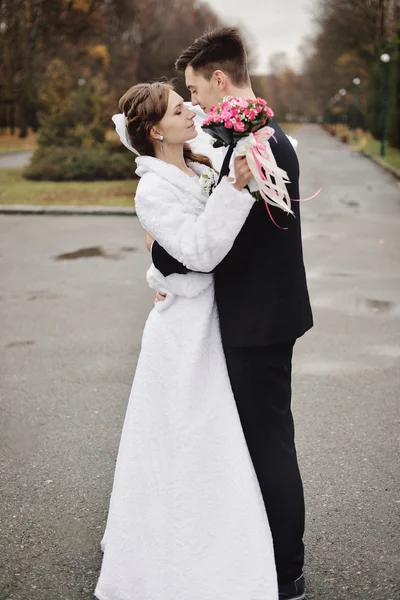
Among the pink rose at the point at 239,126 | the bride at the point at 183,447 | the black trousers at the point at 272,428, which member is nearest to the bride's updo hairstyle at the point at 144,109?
the bride at the point at 183,447

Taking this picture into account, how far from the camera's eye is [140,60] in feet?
213

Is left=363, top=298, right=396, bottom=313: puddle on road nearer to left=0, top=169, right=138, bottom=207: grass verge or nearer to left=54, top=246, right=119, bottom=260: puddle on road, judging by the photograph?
left=54, top=246, right=119, bottom=260: puddle on road

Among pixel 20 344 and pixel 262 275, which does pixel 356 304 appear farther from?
pixel 262 275

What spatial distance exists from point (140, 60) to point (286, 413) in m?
65.2

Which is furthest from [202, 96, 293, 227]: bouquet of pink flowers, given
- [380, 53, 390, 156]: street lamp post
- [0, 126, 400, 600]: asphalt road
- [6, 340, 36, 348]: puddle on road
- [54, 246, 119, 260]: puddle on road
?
[380, 53, 390, 156]: street lamp post

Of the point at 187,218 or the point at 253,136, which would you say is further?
the point at 187,218

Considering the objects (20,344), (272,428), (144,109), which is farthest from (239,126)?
(20,344)

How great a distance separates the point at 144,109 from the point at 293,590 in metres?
1.84

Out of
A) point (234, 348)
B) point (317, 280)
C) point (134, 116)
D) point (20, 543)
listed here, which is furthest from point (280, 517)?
point (317, 280)

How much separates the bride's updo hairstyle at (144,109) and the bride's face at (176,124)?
19 millimetres

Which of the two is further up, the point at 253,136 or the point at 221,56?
the point at 221,56

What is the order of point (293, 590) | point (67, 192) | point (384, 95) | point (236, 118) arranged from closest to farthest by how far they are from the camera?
point (236, 118) → point (293, 590) → point (67, 192) → point (384, 95)

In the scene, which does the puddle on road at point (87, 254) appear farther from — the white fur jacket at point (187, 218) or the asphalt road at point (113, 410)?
the white fur jacket at point (187, 218)

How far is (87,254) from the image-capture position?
37.4 ft
